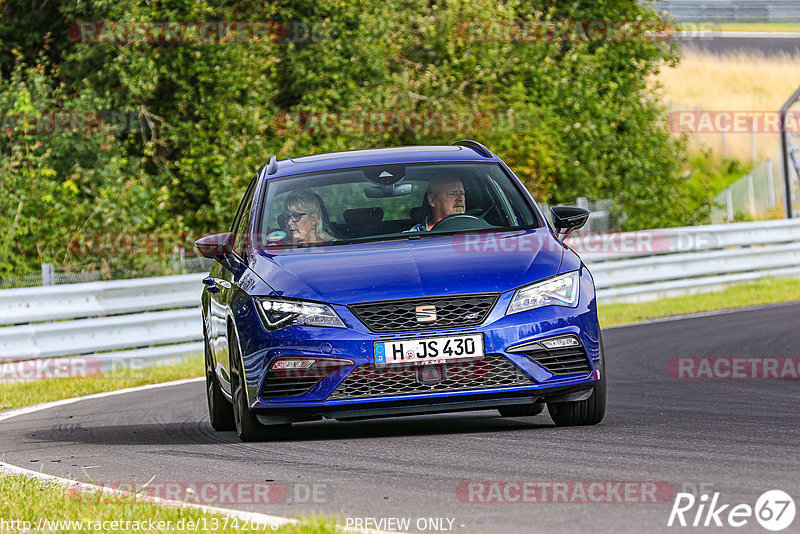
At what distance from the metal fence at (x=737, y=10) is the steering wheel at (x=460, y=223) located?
109ft

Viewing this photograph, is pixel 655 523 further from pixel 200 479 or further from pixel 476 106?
pixel 476 106

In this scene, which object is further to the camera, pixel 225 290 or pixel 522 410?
pixel 522 410

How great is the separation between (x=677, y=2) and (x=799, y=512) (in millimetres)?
38238

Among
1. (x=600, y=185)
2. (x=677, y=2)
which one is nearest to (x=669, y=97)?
(x=677, y=2)

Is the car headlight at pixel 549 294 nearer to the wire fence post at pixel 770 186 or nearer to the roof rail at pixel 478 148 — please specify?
the roof rail at pixel 478 148

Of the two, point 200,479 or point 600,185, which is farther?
point 600,185

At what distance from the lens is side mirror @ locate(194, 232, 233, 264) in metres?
8.58

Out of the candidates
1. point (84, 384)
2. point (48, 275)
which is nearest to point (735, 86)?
point (48, 275)

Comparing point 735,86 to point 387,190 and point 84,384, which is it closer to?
point 84,384

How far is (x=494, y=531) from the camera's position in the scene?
484 centimetres

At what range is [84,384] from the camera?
44.3 ft

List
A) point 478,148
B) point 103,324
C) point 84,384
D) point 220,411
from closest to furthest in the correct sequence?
point 220,411
point 478,148
point 84,384
point 103,324

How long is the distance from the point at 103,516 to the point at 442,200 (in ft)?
11.6

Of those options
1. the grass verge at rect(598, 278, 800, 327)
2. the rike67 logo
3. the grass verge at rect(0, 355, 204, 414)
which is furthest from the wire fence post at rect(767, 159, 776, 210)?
the rike67 logo
